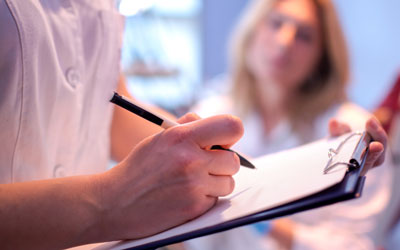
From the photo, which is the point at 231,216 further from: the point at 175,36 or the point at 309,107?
the point at 175,36

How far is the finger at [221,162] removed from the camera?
301 millimetres

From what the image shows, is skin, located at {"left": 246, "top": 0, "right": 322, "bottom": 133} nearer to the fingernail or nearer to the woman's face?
the woman's face

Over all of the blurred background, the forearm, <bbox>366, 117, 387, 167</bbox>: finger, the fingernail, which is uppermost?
the blurred background

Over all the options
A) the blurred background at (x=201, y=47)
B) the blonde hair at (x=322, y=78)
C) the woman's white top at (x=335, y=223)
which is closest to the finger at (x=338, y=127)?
the woman's white top at (x=335, y=223)

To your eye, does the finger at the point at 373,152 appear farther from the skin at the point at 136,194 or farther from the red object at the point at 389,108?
the red object at the point at 389,108

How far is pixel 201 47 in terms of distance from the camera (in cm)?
267

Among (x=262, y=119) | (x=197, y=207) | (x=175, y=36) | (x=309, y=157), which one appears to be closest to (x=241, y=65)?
(x=262, y=119)

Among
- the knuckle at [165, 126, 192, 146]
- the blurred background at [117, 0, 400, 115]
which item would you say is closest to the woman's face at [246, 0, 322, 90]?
the blurred background at [117, 0, 400, 115]

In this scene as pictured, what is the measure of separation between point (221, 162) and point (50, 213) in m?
0.13

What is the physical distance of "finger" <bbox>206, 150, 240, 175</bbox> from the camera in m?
0.30

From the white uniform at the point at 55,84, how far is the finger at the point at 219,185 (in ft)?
0.52

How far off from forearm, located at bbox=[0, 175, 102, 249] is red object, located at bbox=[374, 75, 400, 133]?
2.68 feet

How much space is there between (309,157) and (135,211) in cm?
19

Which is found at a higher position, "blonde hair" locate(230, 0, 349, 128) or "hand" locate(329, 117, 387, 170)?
"blonde hair" locate(230, 0, 349, 128)
